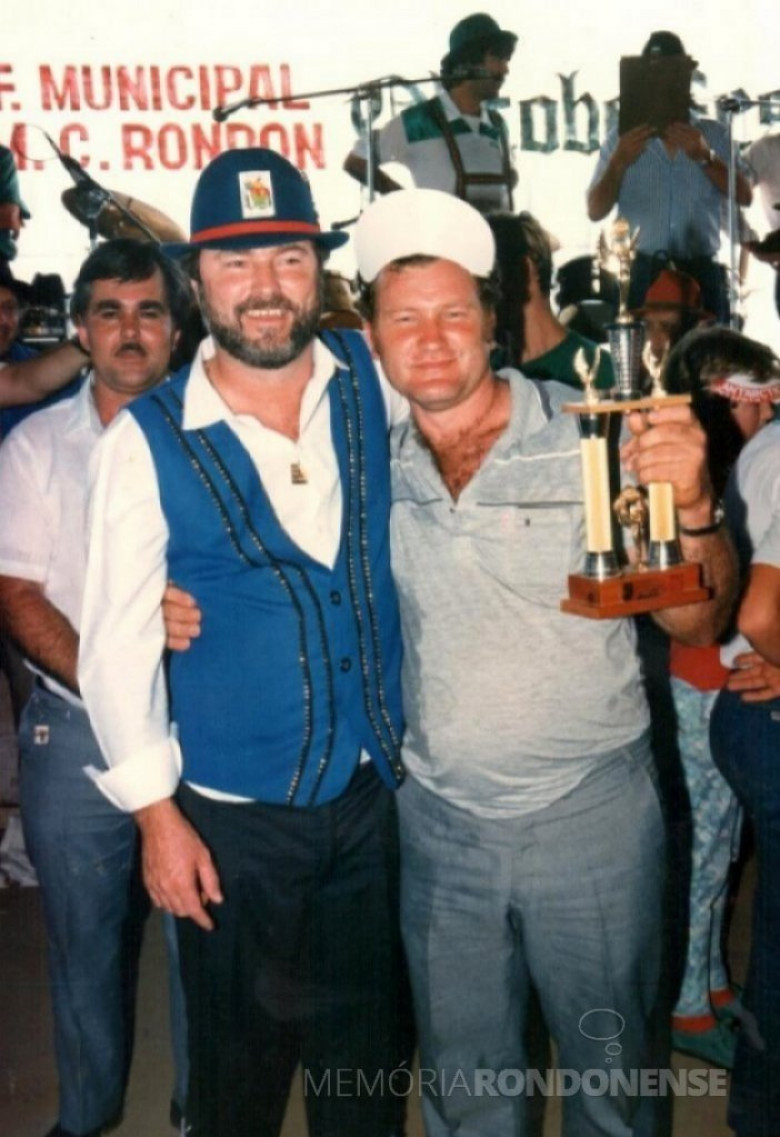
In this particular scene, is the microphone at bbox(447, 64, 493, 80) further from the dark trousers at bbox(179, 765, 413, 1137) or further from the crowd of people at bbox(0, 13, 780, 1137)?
the dark trousers at bbox(179, 765, 413, 1137)

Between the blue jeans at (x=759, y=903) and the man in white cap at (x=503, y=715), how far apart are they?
15.1 inches

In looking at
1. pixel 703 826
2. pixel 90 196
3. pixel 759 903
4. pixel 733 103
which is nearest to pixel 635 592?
pixel 759 903

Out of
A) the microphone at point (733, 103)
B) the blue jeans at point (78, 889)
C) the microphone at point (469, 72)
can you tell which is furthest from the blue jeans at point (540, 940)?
the microphone at point (733, 103)

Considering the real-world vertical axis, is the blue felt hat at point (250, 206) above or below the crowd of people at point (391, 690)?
above

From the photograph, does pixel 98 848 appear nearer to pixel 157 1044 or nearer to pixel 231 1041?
pixel 231 1041

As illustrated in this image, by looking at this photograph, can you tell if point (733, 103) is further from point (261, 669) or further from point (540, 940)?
point (540, 940)

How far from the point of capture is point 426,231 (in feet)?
6.38

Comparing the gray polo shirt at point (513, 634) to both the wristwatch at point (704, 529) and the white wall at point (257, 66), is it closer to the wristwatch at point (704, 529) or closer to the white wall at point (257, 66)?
the wristwatch at point (704, 529)

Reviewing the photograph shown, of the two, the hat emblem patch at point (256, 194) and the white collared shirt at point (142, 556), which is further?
the hat emblem patch at point (256, 194)

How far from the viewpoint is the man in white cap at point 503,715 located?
1879mm

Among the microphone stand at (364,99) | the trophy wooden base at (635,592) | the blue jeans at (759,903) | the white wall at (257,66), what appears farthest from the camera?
the microphone stand at (364,99)

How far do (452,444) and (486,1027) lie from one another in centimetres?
97

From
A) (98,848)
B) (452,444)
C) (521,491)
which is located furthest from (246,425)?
(98,848)

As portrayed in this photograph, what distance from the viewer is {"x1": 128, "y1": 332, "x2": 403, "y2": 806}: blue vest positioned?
1995 millimetres
